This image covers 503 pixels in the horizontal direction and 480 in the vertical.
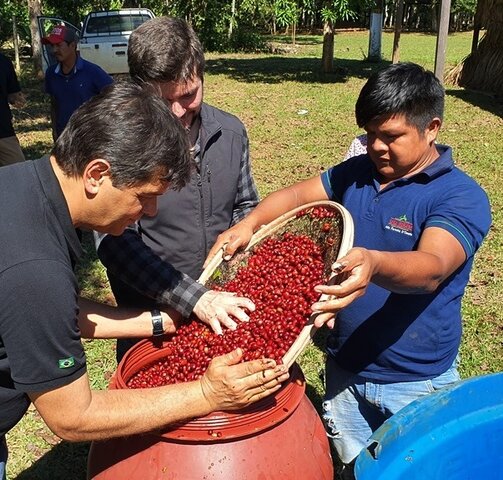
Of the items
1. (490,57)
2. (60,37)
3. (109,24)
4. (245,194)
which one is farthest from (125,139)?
(109,24)

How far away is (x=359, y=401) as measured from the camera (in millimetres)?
2820

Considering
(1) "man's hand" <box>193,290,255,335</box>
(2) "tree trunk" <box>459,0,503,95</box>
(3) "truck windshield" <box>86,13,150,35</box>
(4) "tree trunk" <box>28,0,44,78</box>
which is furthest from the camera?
(3) "truck windshield" <box>86,13,150,35</box>

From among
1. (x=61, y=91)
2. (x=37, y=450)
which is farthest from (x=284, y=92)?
(x=37, y=450)

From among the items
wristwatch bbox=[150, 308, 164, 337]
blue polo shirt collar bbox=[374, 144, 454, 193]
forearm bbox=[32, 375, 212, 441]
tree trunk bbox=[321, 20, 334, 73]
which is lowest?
tree trunk bbox=[321, 20, 334, 73]

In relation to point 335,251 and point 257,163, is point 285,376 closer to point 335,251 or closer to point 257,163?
point 335,251

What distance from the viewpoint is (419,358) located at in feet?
8.24

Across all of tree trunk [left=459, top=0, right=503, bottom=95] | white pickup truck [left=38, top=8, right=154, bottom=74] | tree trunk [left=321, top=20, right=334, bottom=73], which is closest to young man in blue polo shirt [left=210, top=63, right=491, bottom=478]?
tree trunk [left=459, top=0, right=503, bottom=95]

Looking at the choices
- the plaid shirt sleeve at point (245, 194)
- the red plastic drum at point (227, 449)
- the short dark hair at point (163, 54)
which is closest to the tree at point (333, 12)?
the plaid shirt sleeve at point (245, 194)

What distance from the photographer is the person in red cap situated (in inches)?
304

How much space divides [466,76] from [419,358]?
14716 millimetres

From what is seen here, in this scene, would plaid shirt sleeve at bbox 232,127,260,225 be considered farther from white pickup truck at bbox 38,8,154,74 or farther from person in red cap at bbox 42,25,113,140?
white pickup truck at bbox 38,8,154,74

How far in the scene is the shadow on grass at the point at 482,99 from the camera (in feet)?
41.7

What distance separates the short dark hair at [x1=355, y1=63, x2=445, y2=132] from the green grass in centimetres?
238

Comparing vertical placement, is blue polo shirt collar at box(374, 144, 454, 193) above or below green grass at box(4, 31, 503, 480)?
above
